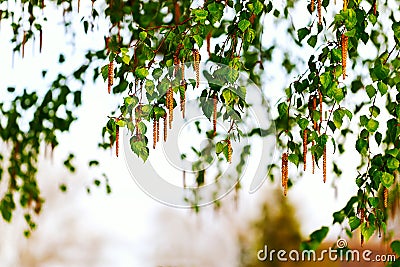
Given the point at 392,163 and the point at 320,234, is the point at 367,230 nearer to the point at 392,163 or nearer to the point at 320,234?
the point at 392,163

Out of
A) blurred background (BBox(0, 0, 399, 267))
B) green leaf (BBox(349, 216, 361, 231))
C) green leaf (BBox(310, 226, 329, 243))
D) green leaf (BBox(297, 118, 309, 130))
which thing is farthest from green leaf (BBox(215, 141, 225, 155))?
blurred background (BBox(0, 0, 399, 267))

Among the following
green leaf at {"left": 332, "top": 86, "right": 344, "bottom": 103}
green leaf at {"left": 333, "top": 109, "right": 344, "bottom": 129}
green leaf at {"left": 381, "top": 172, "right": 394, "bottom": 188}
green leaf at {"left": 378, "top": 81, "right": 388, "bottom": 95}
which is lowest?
green leaf at {"left": 381, "top": 172, "right": 394, "bottom": 188}

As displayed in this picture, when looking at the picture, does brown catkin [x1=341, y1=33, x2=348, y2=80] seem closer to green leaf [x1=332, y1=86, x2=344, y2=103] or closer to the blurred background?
green leaf [x1=332, y1=86, x2=344, y2=103]

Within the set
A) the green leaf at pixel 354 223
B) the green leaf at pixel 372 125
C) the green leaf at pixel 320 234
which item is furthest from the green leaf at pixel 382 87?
the green leaf at pixel 320 234

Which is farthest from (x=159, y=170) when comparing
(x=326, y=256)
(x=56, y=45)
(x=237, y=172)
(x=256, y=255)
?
(x=256, y=255)

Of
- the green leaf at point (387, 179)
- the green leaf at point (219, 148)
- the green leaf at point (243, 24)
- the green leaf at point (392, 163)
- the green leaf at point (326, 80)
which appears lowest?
the green leaf at point (387, 179)

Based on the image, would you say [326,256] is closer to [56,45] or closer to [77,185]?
[77,185]

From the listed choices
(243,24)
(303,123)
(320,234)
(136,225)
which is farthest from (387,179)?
(136,225)

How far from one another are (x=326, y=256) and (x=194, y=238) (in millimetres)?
1031

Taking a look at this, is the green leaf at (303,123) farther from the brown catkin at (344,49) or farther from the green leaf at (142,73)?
the green leaf at (142,73)

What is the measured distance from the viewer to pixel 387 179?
1.03 m

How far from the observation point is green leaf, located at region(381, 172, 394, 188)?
1.03 metres

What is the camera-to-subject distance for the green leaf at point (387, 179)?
103 cm

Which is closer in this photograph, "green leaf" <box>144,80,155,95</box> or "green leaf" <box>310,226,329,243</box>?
"green leaf" <box>144,80,155,95</box>
